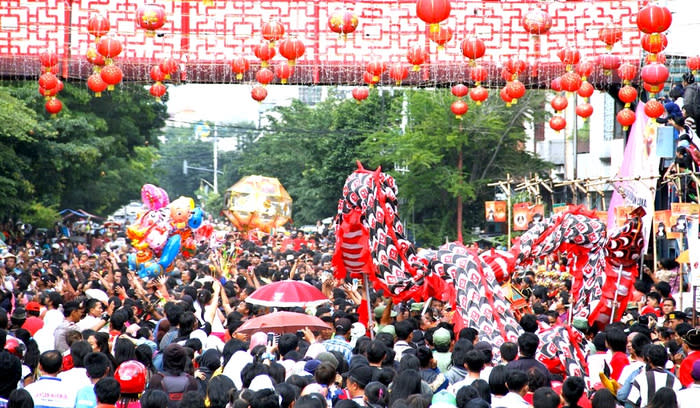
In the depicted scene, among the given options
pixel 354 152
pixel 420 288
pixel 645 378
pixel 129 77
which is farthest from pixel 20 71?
pixel 354 152

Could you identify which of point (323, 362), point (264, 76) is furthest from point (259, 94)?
point (323, 362)

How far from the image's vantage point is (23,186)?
2486cm

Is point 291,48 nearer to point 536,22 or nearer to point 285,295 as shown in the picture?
point 536,22

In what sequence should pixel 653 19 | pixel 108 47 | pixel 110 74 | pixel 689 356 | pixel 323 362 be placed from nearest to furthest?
pixel 323 362 → pixel 689 356 → pixel 653 19 → pixel 108 47 → pixel 110 74

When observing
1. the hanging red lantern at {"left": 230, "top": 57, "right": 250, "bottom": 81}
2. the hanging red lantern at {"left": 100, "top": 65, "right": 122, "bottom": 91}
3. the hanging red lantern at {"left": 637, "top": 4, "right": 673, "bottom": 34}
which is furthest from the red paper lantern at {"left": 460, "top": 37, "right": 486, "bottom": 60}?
the hanging red lantern at {"left": 100, "top": 65, "right": 122, "bottom": 91}

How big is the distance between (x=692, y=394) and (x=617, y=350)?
1.59 metres

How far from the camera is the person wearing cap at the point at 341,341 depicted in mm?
8672

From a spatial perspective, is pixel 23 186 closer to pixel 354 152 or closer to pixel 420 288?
pixel 354 152

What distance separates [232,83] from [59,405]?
12.2m

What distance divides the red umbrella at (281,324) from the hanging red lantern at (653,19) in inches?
204

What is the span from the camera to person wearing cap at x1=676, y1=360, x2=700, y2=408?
6.92 meters

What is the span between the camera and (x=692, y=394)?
6.96 metres

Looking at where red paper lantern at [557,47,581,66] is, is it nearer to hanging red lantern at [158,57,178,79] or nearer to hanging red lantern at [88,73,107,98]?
hanging red lantern at [158,57,178,79]

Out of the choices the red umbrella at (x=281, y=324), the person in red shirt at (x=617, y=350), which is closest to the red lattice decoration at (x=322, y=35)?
the red umbrella at (x=281, y=324)
